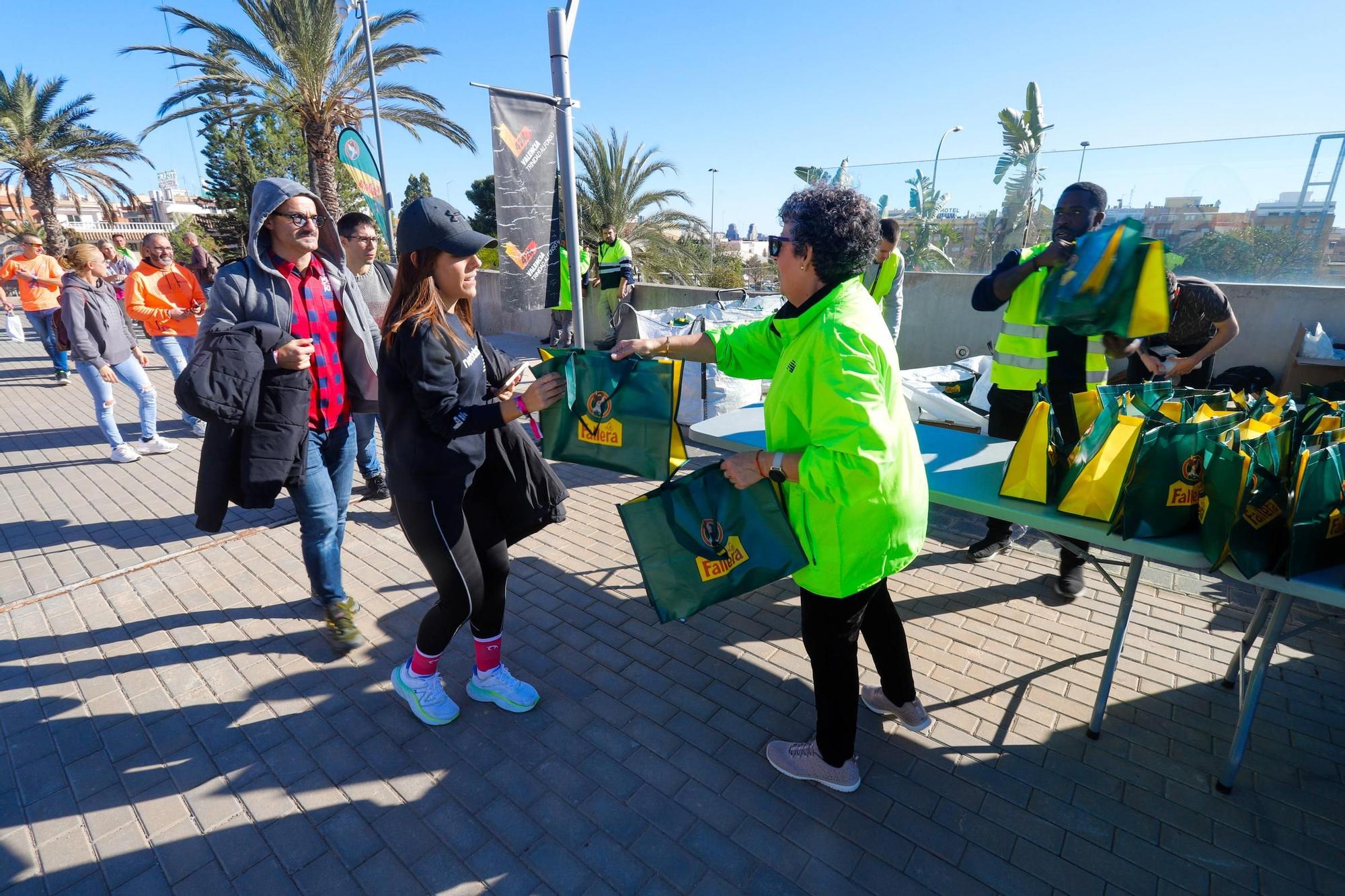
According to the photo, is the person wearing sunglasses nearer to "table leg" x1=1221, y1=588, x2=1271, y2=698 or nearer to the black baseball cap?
the black baseball cap

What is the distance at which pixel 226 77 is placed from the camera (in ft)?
44.7

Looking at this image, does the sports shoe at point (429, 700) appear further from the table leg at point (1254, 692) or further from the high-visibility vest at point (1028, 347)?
the high-visibility vest at point (1028, 347)

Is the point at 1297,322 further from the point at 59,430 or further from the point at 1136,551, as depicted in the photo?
the point at 59,430

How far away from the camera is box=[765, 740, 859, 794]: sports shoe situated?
2.40 metres

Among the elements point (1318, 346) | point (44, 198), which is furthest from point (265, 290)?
point (44, 198)

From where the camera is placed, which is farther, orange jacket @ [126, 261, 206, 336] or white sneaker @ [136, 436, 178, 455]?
orange jacket @ [126, 261, 206, 336]

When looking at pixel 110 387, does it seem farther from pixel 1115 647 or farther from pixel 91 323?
pixel 1115 647

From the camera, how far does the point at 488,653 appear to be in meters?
2.83

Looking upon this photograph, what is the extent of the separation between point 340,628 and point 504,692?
1022mm

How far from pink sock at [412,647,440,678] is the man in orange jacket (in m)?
5.53

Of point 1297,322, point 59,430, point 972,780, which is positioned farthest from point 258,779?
point 1297,322

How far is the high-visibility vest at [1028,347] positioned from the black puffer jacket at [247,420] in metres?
3.51

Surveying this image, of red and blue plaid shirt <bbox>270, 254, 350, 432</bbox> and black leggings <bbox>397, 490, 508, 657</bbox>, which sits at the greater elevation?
red and blue plaid shirt <bbox>270, 254, 350, 432</bbox>

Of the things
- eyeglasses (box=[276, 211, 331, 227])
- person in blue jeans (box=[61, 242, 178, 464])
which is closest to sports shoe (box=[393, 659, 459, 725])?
eyeglasses (box=[276, 211, 331, 227])
